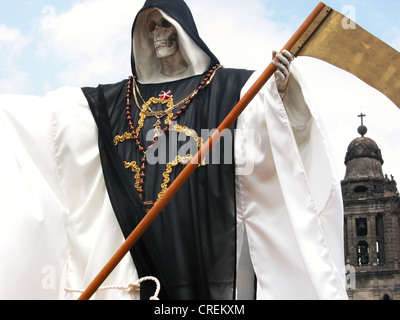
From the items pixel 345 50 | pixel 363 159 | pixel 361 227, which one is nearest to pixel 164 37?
pixel 345 50

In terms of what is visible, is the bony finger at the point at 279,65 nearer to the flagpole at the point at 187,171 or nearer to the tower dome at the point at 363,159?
the flagpole at the point at 187,171

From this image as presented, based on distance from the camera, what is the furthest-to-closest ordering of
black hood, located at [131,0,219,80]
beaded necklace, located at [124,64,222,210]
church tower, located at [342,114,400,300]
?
1. church tower, located at [342,114,400,300]
2. black hood, located at [131,0,219,80]
3. beaded necklace, located at [124,64,222,210]

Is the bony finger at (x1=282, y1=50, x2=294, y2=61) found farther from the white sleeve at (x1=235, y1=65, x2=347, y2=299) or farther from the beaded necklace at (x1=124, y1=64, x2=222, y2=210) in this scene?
the beaded necklace at (x1=124, y1=64, x2=222, y2=210)

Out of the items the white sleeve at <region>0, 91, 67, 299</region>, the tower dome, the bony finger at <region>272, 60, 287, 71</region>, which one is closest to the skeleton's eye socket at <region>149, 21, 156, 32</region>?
the white sleeve at <region>0, 91, 67, 299</region>

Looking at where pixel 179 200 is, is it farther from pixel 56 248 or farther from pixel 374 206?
pixel 374 206

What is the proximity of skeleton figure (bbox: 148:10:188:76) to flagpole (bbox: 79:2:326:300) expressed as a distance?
132cm

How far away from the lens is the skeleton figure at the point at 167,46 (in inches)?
242

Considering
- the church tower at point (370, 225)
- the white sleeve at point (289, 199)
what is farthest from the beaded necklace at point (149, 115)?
the church tower at point (370, 225)

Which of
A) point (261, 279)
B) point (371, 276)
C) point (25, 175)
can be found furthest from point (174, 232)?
point (371, 276)

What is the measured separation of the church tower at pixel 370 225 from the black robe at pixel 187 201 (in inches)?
1599

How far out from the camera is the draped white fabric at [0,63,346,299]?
5.26m

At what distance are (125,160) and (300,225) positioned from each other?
4.44 feet

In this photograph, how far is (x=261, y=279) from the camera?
5.39 meters

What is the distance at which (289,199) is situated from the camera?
17.3ft
